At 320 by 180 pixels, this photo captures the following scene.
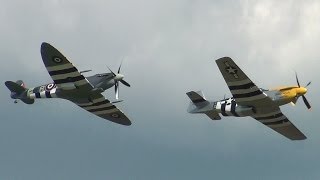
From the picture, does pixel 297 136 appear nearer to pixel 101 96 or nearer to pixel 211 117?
pixel 211 117

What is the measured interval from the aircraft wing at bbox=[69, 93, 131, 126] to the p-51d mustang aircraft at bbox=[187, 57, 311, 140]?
24.4ft

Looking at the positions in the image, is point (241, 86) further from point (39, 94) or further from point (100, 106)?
point (39, 94)

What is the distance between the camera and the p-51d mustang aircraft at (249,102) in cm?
7350

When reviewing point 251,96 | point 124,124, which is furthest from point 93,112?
point 251,96

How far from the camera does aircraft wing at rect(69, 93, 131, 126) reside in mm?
81812

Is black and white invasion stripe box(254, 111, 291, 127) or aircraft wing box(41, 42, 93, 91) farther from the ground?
aircraft wing box(41, 42, 93, 91)

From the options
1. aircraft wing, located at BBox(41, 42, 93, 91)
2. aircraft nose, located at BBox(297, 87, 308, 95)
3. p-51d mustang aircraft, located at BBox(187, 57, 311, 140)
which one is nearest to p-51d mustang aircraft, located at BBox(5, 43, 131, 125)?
aircraft wing, located at BBox(41, 42, 93, 91)

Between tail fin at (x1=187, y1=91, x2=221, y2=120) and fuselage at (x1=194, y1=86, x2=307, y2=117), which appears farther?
tail fin at (x1=187, y1=91, x2=221, y2=120)

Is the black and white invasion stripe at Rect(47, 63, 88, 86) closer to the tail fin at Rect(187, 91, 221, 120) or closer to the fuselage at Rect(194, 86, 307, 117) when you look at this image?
the tail fin at Rect(187, 91, 221, 120)

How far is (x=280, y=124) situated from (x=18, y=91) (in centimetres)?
2486

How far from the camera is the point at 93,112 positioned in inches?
3354

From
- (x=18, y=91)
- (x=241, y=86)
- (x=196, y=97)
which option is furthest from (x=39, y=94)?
(x=241, y=86)

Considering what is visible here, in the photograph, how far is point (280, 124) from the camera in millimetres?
82812

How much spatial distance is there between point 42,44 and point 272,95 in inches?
791
